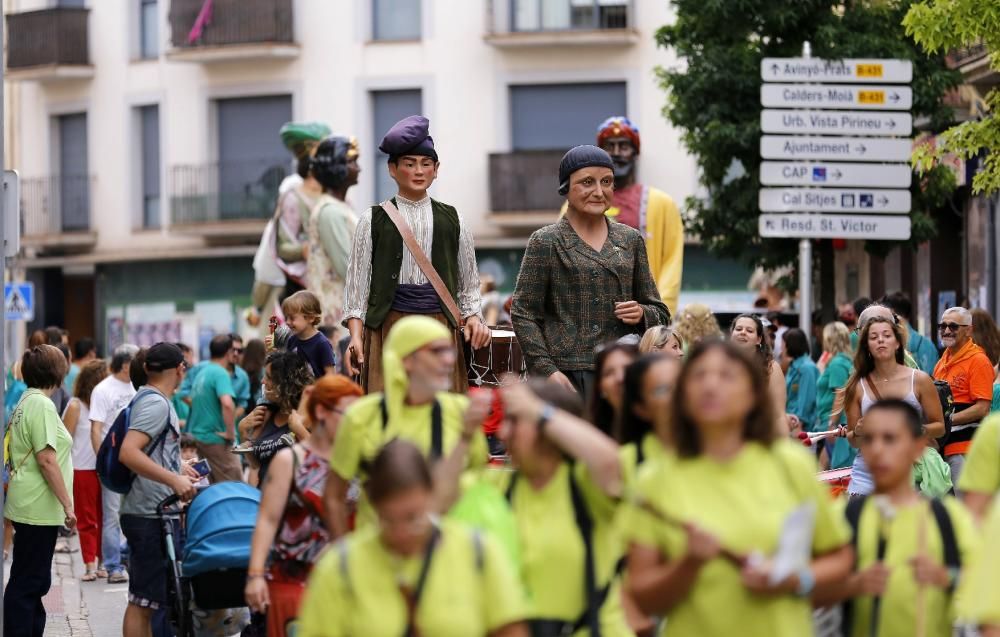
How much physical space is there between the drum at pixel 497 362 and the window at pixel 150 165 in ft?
105

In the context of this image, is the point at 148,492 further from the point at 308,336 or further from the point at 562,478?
the point at 562,478

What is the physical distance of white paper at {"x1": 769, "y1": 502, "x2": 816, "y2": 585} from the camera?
18.7 feet

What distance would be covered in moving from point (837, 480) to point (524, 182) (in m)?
27.2

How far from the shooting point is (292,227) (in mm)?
15914

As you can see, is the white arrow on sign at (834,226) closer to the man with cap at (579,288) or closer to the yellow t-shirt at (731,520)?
the man with cap at (579,288)

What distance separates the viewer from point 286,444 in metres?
10.2

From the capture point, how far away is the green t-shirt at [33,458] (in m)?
12.0

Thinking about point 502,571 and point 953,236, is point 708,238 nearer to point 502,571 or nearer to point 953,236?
point 953,236

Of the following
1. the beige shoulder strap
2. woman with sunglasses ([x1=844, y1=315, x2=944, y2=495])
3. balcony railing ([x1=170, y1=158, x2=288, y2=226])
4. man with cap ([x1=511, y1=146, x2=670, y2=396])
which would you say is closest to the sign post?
woman with sunglasses ([x1=844, y1=315, x2=944, y2=495])

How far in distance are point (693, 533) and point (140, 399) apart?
230 inches

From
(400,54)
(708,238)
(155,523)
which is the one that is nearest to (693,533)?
(155,523)

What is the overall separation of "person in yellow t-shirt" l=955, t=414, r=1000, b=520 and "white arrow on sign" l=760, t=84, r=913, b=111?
1420 cm

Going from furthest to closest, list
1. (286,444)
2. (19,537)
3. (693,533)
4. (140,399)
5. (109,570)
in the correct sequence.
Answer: (109,570) < (19,537) < (140,399) < (286,444) < (693,533)

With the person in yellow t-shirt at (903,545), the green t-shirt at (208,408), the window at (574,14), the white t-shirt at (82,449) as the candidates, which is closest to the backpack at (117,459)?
the person in yellow t-shirt at (903,545)
